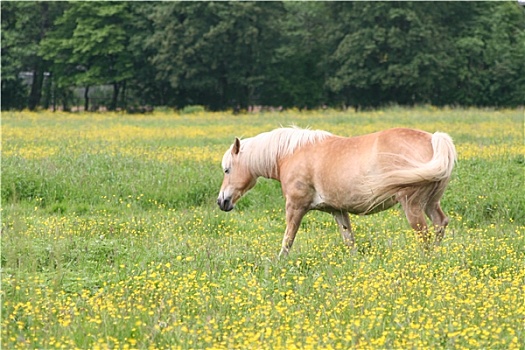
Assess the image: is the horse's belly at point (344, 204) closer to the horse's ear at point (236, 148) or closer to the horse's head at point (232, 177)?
the horse's head at point (232, 177)

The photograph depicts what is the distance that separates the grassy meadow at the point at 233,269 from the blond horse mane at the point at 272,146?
941mm

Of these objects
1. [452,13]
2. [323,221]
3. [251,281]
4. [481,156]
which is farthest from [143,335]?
[452,13]

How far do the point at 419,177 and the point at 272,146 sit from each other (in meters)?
2.11

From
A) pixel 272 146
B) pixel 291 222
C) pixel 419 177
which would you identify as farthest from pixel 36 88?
pixel 419 177

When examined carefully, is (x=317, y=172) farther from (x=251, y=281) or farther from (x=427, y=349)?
(x=427, y=349)

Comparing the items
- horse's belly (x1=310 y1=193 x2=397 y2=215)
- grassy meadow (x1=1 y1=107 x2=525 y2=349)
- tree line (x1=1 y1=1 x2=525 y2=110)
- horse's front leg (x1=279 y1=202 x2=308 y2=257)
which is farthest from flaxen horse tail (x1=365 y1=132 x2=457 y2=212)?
tree line (x1=1 y1=1 x2=525 y2=110)

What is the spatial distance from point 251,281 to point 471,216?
541 cm

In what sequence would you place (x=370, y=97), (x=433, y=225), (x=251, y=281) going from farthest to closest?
(x=370, y=97) < (x=433, y=225) < (x=251, y=281)

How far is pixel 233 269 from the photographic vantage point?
24.4ft

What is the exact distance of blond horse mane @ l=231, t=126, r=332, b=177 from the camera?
8758mm

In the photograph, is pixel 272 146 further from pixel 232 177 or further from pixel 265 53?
pixel 265 53

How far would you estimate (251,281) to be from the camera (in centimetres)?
643

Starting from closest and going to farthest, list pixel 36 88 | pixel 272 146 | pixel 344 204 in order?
pixel 344 204 < pixel 272 146 < pixel 36 88

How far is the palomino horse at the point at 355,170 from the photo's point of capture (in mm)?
7684
